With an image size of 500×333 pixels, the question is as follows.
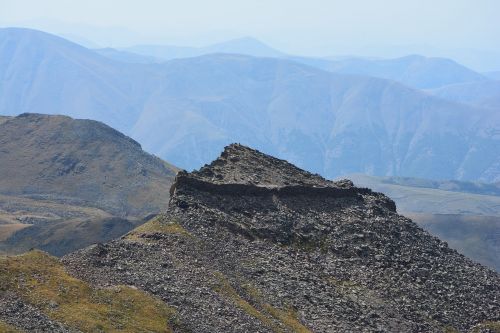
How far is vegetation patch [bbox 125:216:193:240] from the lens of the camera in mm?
71125

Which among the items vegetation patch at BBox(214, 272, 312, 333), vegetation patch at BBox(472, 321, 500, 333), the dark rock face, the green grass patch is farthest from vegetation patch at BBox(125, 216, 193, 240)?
vegetation patch at BBox(472, 321, 500, 333)

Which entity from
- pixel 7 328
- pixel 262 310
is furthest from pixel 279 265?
pixel 7 328

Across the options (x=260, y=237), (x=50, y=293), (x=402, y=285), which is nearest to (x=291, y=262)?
(x=260, y=237)

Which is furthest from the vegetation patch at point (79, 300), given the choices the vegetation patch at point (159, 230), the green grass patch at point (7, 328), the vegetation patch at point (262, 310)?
the vegetation patch at point (159, 230)

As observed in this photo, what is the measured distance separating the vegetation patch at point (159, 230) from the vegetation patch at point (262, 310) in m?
7.96

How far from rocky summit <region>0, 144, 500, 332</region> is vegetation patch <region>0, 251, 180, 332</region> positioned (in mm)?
248

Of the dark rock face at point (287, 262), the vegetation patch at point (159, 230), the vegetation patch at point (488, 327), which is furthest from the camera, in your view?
the vegetation patch at point (488, 327)

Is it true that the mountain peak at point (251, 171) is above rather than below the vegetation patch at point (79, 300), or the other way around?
above

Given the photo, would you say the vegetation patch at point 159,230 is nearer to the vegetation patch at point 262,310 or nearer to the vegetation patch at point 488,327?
the vegetation patch at point 262,310

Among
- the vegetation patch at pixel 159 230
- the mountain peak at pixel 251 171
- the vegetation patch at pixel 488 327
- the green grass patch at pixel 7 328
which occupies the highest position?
the mountain peak at pixel 251 171

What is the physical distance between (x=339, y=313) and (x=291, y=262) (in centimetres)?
865

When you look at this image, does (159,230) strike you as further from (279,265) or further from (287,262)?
(287,262)

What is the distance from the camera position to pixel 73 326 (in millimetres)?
50281

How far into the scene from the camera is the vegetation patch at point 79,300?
5169cm
